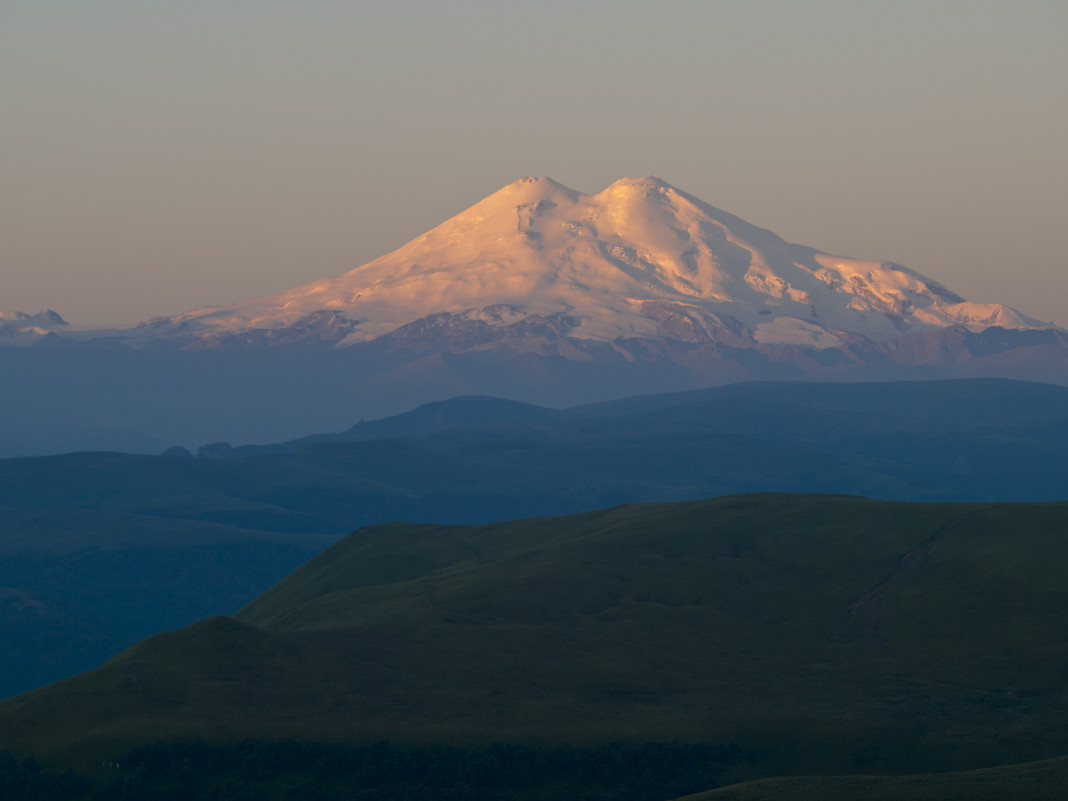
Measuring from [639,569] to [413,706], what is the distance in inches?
2118

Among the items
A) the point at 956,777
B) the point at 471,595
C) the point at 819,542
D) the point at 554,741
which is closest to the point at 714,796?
the point at 956,777

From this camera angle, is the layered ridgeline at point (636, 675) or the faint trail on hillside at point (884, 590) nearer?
the layered ridgeline at point (636, 675)

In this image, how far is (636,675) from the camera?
11300 cm

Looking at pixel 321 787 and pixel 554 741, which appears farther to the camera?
pixel 554 741

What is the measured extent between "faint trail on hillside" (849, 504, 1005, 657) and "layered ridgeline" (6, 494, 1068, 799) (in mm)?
328

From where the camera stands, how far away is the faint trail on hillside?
125 m

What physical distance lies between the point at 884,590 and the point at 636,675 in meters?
35.4

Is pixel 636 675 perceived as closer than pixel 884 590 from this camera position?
Yes

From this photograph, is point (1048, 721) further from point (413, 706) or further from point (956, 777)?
point (413, 706)

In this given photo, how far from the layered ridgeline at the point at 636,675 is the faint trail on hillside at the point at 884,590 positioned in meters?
0.33

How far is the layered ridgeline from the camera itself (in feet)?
298

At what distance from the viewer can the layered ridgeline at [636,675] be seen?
9069 cm

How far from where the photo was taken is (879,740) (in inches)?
3784

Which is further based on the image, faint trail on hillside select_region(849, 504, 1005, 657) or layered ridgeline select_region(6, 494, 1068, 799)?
faint trail on hillside select_region(849, 504, 1005, 657)
